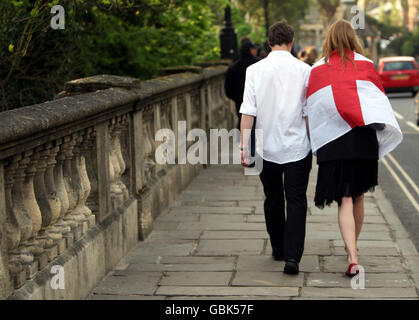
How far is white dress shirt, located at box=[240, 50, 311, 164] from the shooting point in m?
6.78

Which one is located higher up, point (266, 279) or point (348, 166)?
point (348, 166)

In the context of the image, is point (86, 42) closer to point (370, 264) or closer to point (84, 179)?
point (84, 179)

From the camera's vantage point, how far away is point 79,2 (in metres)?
9.67

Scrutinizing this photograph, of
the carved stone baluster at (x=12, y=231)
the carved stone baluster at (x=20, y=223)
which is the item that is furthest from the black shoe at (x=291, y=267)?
the carved stone baluster at (x=12, y=231)

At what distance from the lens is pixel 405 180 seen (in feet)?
41.6

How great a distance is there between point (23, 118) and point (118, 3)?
5.32 m

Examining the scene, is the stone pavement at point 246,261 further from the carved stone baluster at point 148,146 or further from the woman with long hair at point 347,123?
the carved stone baluster at point 148,146

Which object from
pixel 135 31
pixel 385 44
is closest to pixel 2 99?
pixel 135 31

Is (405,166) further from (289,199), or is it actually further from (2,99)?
(289,199)

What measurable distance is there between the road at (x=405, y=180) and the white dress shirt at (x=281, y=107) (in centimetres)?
A: 181

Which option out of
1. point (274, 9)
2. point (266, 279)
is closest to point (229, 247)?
point (266, 279)

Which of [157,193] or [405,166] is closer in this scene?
[157,193]

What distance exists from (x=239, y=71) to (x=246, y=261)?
19.0ft
